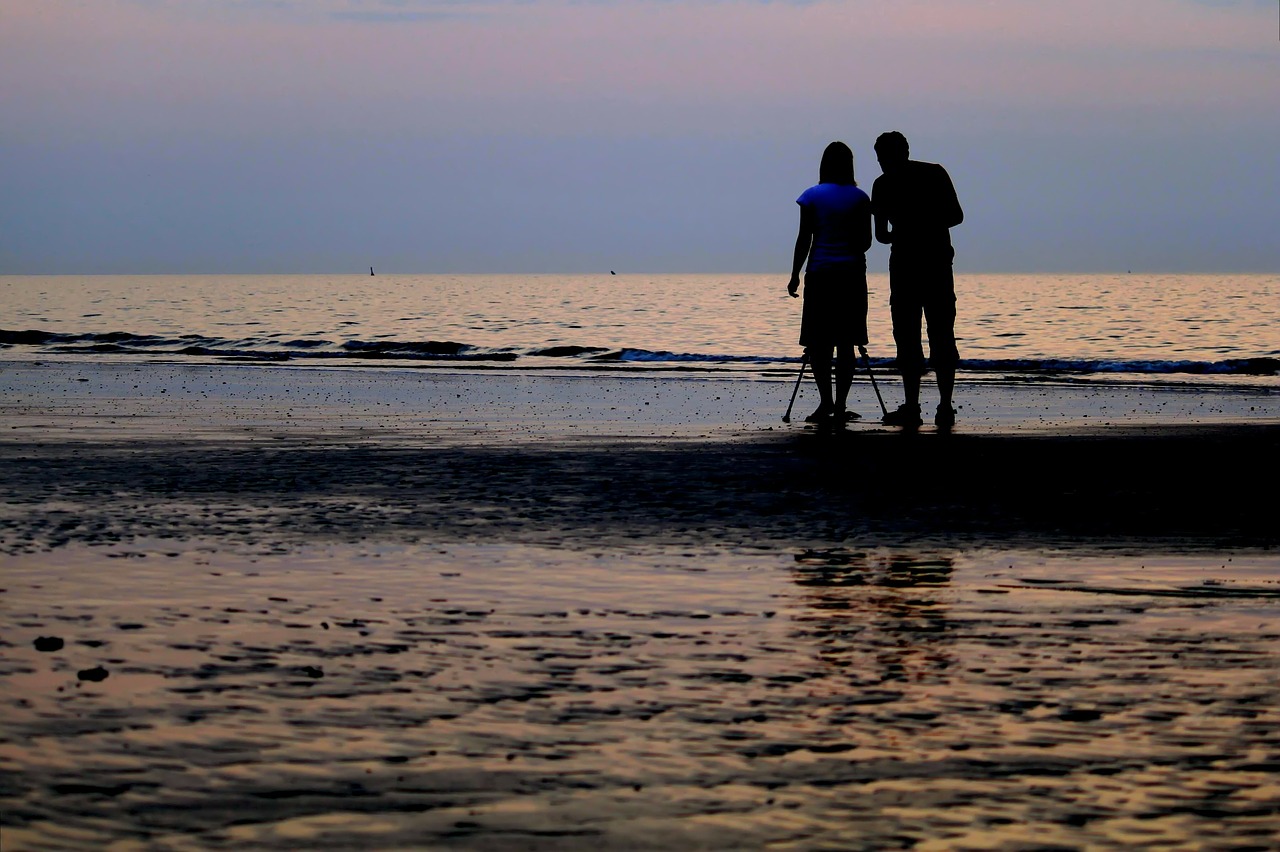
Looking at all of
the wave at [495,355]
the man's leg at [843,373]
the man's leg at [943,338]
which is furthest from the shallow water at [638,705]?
the wave at [495,355]

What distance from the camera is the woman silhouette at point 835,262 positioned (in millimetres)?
13219

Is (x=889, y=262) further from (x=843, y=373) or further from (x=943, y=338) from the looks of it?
(x=843, y=373)

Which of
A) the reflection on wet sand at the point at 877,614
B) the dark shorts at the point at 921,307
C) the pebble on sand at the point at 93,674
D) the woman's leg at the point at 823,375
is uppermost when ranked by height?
the dark shorts at the point at 921,307

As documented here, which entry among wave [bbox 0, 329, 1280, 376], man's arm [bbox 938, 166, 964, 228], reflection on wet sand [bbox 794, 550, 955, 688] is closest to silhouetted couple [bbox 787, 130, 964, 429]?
man's arm [bbox 938, 166, 964, 228]

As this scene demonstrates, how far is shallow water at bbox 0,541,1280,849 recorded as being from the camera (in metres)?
2.98

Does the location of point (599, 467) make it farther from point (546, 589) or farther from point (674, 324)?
point (674, 324)

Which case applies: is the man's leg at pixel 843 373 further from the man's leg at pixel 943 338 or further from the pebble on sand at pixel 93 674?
the pebble on sand at pixel 93 674

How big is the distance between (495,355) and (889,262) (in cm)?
1988

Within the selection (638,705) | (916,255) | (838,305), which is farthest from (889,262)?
(638,705)

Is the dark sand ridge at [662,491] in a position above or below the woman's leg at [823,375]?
below

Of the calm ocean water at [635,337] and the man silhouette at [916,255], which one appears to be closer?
the man silhouette at [916,255]

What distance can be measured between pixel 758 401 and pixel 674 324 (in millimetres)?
36458

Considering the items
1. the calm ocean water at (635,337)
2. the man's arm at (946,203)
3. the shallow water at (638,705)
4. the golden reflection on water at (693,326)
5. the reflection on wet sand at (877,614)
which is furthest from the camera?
the golden reflection on water at (693,326)

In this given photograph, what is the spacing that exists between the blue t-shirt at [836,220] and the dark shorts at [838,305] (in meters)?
0.09
